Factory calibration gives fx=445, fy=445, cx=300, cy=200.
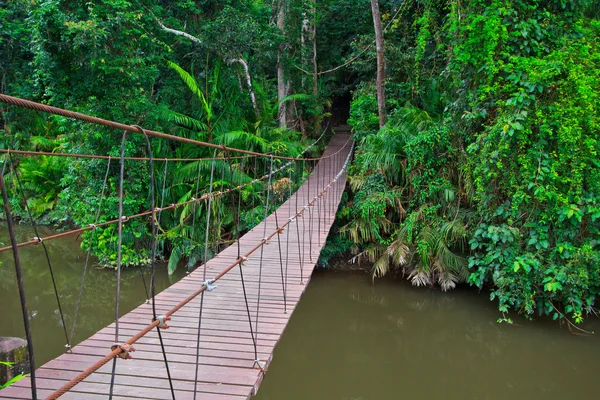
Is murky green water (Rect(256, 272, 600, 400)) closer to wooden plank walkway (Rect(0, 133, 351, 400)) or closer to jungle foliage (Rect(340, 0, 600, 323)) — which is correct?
jungle foliage (Rect(340, 0, 600, 323))

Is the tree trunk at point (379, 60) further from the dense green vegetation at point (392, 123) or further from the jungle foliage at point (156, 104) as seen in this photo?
the jungle foliage at point (156, 104)

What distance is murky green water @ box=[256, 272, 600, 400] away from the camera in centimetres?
325

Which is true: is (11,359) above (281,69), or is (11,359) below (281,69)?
below

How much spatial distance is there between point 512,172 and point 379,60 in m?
2.39

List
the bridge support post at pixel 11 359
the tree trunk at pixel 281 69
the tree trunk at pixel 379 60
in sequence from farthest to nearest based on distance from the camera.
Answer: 1. the tree trunk at pixel 281 69
2. the tree trunk at pixel 379 60
3. the bridge support post at pixel 11 359

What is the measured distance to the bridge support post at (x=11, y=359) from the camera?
1955 mm

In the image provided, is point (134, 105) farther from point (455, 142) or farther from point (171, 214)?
point (455, 142)

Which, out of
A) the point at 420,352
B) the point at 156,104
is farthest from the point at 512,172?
the point at 156,104

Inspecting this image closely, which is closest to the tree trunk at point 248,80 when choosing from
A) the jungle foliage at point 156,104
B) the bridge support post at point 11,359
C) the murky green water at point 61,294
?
the jungle foliage at point 156,104

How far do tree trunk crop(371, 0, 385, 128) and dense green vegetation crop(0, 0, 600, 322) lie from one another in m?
0.21

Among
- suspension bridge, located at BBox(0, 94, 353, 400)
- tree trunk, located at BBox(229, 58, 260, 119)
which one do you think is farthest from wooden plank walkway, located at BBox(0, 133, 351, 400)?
tree trunk, located at BBox(229, 58, 260, 119)

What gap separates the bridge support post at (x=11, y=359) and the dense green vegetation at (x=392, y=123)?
4.30ft

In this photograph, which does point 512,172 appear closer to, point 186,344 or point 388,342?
point 388,342

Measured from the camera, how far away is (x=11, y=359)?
2029mm
